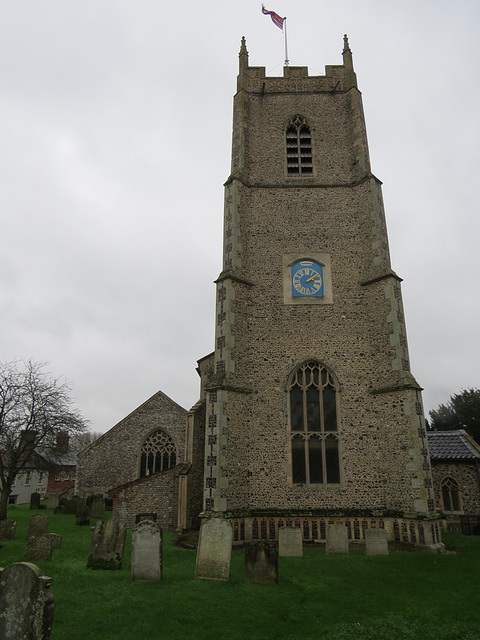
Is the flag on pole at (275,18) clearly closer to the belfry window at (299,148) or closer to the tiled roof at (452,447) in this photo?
the belfry window at (299,148)

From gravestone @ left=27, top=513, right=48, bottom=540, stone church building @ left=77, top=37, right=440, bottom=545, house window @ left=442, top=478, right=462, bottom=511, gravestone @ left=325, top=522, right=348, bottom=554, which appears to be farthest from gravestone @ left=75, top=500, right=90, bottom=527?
house window @ left=442, top=478, right=462, bottom=511

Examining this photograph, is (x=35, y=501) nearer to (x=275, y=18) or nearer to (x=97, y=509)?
(x=97, y=509)

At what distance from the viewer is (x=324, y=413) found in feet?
49.4

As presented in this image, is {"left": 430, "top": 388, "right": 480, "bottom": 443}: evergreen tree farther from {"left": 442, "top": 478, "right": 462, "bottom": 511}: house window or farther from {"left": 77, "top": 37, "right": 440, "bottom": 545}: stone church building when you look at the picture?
{"left": 77, "top": 37, "right": 440, "bottom": 545}: stone church building

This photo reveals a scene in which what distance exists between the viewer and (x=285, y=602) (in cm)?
725

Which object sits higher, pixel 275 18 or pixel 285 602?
pixel 275 18

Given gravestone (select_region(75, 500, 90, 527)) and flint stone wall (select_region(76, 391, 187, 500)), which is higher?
flint stone wall (select_region(76, 391, 187, 500))

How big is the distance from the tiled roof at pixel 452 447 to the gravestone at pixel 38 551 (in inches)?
609

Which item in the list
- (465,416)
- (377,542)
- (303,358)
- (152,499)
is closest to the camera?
(377,542)

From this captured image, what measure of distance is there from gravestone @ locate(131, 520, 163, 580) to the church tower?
4571 mm

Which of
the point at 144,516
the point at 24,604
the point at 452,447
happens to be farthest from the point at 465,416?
the point at 24,604

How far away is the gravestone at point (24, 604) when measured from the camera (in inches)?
191

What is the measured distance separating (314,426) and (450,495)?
8.55 meters

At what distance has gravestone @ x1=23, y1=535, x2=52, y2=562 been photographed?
1007 cm
